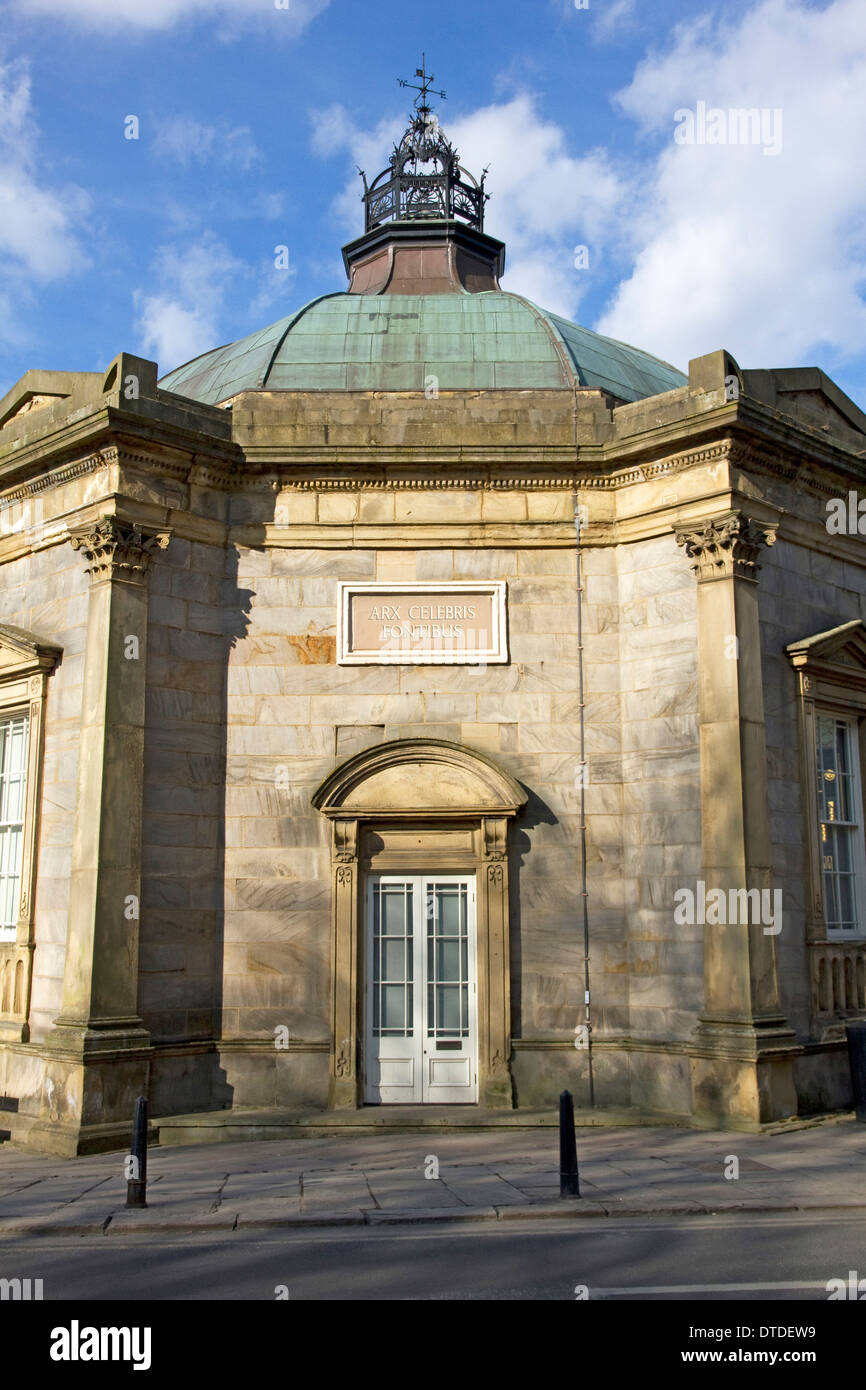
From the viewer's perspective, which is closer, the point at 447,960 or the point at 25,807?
the point at 447,960

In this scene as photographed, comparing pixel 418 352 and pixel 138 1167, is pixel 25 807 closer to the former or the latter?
pixel 138 1167

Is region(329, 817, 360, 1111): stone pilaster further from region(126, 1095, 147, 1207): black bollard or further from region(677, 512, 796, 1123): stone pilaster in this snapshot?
region(126, 1095, 147, 1207): black bollard

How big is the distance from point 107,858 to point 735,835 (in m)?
6.93

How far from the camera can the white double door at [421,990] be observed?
13438mm

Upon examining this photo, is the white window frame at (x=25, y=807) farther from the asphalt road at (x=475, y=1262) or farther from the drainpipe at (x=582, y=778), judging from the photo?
the drainpipe at (x=582, y=778)

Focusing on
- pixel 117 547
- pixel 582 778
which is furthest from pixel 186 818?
pixel 582 778

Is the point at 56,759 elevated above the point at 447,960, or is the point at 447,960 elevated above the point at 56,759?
the point at 56,759

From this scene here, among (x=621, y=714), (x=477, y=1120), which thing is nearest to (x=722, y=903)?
(x=621, y=714)

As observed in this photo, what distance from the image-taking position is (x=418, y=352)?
17.1 meters

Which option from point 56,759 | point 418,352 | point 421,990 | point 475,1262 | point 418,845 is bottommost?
point 475,1262

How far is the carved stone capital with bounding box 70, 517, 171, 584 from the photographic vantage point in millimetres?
13367

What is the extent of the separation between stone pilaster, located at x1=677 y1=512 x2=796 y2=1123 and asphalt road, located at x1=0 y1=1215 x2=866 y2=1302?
343cm

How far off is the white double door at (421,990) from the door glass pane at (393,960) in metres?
0.01

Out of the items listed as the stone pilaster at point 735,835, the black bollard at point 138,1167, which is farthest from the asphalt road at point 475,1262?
the stone pilaster at point 735,835
